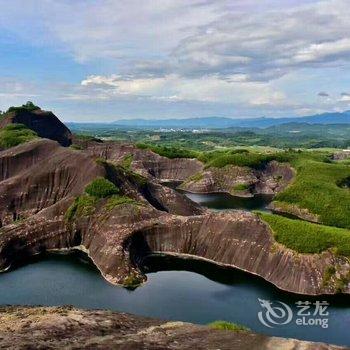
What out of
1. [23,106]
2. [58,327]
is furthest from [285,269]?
[23,106]

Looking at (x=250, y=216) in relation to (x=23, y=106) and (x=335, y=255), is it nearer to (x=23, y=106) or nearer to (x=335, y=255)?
(x=335, y=255)

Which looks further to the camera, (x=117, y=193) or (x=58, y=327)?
(x=117, y=193)

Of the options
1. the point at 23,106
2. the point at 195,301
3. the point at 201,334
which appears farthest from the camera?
the point at 23,106

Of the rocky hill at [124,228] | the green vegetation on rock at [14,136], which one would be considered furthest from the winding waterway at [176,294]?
the green vegetation on rock at [14,136]

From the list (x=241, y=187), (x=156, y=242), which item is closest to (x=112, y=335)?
(x=156, y=242)

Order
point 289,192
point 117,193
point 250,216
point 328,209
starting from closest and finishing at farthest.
A: point 250,216 < point 117,193 < point 328,209 < point 289,192

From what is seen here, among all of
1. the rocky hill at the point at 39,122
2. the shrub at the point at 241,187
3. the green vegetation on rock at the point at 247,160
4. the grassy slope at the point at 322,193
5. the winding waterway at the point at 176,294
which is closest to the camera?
the winding waterway at the point at 176,294

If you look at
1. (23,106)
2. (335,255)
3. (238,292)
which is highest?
(23,106)

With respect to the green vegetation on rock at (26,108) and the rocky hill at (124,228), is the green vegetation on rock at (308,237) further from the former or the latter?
the green vegetation on rock at (26,108)
